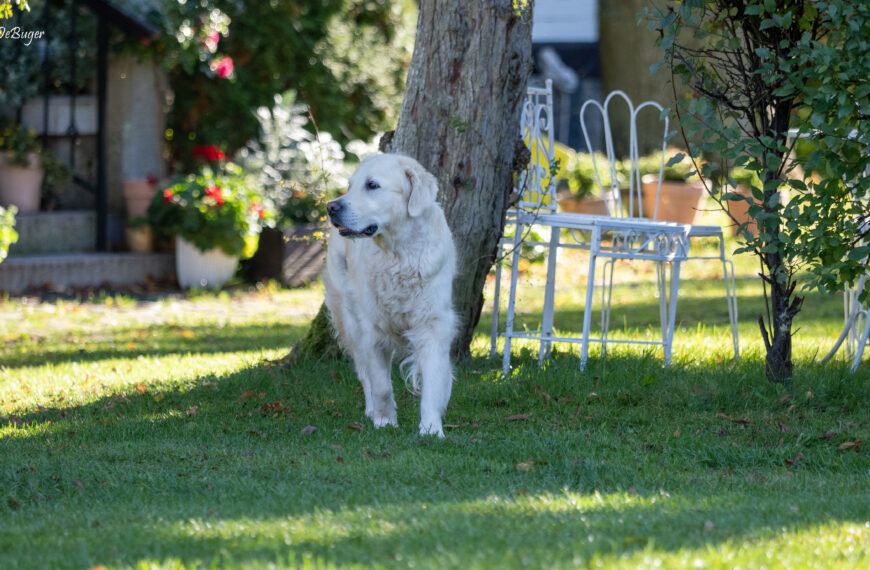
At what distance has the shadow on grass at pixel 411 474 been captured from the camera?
291cm

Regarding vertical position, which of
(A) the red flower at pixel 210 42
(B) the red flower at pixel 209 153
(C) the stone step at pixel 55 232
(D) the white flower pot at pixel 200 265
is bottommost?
(D) the white flower pot at pixel 200 265

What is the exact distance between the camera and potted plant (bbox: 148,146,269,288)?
1023 centimetres

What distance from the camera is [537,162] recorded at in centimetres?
610

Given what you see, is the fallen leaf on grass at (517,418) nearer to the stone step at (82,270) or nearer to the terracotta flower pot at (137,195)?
the stone step at (82,270)

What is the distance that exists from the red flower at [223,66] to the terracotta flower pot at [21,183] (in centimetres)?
220

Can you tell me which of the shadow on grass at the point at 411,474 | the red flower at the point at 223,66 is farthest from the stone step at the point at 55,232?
the shadow on grass at the point at 411,474

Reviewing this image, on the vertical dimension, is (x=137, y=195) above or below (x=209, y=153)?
below

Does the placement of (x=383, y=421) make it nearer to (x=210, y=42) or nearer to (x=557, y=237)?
(x=557, y=237)

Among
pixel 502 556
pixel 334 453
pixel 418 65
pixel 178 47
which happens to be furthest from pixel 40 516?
pixel 178 47

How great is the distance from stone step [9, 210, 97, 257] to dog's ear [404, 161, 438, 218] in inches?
279

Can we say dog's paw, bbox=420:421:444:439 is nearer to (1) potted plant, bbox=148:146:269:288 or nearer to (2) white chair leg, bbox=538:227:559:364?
(2) white chair leg, bbox=538:227:559:364

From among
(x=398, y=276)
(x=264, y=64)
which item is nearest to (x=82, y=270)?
(x=264, y=64)

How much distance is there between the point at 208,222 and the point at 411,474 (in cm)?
698

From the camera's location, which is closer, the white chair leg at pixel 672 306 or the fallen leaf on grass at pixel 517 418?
the fallen leaf on grass at pixel 517 418
